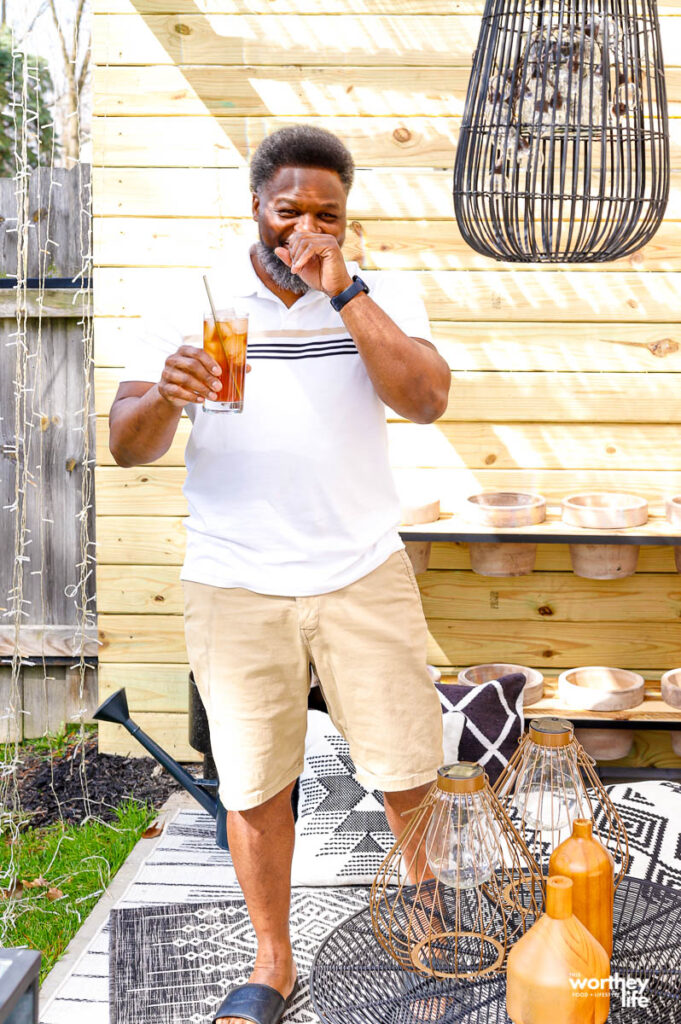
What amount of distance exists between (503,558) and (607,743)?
1.97ft

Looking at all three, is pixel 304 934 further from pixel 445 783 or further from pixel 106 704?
pixel 445 783

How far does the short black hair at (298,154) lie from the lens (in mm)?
1884

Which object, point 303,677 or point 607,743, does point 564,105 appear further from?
point 607,743

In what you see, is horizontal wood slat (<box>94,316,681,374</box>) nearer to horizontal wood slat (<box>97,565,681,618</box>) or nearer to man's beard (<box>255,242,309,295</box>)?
horizontal wood slat (<box>97,565,681,618</box>)

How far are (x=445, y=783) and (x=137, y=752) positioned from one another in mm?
2118

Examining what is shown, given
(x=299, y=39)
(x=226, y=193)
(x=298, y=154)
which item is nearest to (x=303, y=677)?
(x=298, y=154)

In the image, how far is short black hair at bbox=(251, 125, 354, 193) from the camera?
74.2 inches

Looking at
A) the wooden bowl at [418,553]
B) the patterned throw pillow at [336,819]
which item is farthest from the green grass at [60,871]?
the wooden bowl at [418,553]

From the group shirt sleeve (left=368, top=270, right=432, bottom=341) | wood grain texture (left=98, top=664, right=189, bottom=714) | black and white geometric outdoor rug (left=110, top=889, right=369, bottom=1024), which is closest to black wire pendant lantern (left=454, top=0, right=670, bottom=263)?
shirt sleeve (left=368, top=270, right=432, bottom=341)

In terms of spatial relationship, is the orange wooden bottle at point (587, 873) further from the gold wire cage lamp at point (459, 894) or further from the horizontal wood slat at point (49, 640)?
the horizontal wood slat at point (49, 640)

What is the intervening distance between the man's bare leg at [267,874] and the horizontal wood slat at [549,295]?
5.22 ft

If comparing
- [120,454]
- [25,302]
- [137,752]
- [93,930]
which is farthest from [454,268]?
[93,930]

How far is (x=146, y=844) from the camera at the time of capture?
2.82 metres

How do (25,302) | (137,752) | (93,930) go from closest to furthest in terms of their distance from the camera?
(93,930), (25,302), (137,752)
